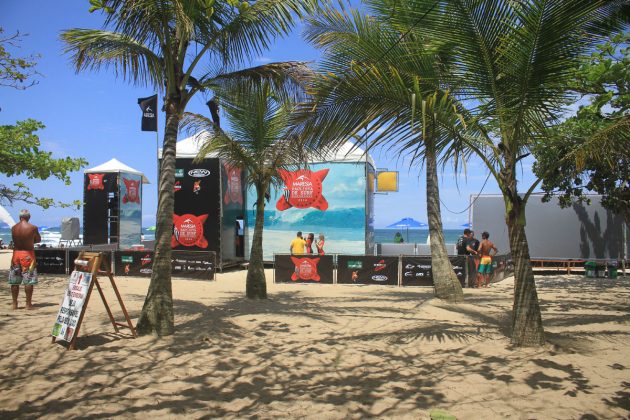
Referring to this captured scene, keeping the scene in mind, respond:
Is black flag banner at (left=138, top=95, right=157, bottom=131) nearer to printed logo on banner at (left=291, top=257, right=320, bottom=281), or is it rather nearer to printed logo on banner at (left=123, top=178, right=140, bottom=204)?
printed logo on banner at (left=123, top=178, right=140, bottom=204)

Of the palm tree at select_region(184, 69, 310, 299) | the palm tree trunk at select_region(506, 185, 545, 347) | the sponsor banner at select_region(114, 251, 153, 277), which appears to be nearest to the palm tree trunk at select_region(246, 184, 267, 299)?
the palm tree at select_region(184, 69, 310, 299)

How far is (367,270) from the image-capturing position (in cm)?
1479

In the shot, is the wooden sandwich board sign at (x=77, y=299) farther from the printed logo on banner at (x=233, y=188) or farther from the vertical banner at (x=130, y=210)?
the vertical banner at (x=130, y=210)

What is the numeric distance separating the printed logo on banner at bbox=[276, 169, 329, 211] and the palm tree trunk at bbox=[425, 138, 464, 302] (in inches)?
317

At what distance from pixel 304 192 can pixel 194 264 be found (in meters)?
5.31

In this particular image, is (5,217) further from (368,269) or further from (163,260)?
(163,260)

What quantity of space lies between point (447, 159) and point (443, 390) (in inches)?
116

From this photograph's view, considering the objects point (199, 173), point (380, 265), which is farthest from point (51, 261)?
point (380, 265)

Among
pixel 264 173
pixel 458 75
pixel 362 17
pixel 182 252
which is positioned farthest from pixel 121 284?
pixel 458 75

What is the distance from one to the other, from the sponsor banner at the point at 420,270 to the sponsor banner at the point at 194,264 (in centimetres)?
588

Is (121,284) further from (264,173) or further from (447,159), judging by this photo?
(447,159)

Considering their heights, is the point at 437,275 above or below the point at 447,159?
below

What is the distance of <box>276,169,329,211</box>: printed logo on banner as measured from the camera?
18984 millimetres

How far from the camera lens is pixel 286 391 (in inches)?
190
